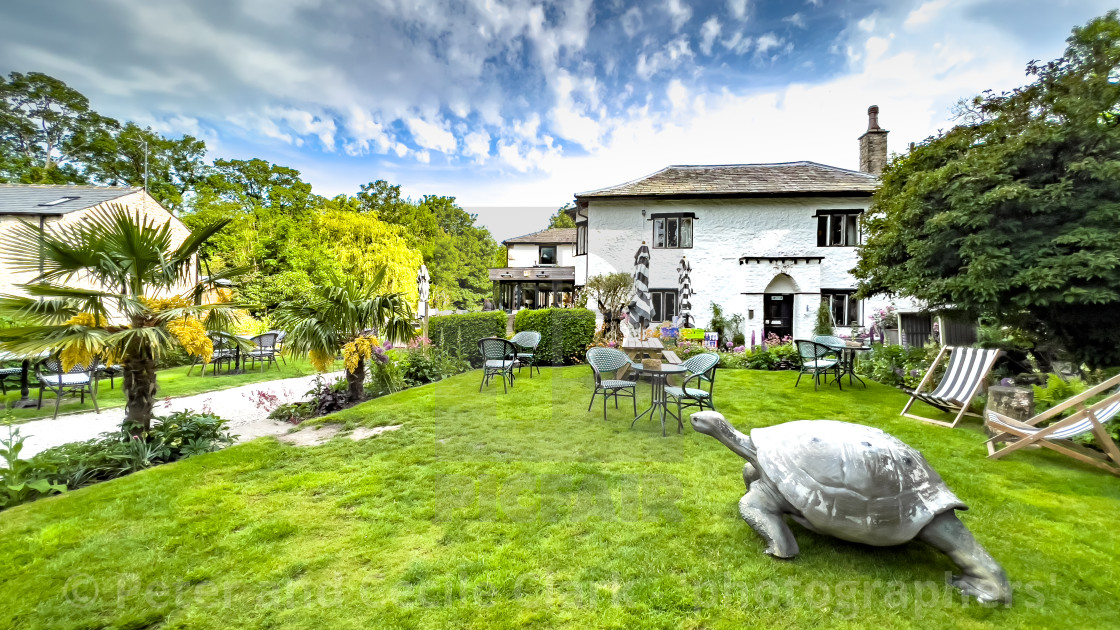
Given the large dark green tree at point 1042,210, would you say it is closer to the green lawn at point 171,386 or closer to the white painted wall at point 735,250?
the white painted wall at point 735,250

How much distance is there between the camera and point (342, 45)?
12430mm

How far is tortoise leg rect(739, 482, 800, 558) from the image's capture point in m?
2.89

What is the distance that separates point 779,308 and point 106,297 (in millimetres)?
18733

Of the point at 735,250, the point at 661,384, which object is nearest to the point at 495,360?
the point at 661,384

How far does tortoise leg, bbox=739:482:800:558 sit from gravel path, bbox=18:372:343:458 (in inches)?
255

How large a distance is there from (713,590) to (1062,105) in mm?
8937

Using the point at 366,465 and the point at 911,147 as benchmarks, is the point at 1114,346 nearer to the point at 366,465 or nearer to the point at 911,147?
the point at 911,147

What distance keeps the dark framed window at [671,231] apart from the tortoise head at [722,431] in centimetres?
1474

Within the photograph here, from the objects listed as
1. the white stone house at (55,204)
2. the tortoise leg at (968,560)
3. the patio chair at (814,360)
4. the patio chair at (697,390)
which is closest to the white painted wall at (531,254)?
the white stone house at (55,204)

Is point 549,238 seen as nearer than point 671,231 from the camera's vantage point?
No

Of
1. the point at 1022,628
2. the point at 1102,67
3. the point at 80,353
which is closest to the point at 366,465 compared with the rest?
the point at 80,353

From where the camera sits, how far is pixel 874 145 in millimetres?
17641

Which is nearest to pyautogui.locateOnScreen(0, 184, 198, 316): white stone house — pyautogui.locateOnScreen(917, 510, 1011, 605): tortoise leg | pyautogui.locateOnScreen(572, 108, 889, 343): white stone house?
pyautogui.locateOnScreen(572, 108, 889, 343): white stone house

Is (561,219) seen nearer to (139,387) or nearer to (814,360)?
(814,360)
